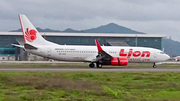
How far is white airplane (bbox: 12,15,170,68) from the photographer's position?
141 feet

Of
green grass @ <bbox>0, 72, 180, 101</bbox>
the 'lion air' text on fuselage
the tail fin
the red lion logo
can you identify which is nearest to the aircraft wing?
the 'lion air' text on fuselage

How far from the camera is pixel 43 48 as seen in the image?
43688mm

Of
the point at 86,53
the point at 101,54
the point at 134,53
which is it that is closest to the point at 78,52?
the point at 86,53

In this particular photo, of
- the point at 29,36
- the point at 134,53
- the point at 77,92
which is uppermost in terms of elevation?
the point at 29,36

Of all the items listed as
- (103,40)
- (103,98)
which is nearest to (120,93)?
(103,98)

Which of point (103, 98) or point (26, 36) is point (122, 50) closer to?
point (26, 36)

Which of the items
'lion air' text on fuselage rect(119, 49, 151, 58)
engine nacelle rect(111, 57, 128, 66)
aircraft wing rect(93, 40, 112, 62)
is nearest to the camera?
engine nacelle rect(111, 57, 128, 66)

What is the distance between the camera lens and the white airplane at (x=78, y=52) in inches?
1687

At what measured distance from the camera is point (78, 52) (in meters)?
44.5

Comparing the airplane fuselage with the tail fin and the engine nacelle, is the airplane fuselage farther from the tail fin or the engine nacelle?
the engine nacelle

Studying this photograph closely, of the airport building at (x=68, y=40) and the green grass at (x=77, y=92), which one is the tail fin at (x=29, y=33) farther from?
the airport building at (x=68, y=40)

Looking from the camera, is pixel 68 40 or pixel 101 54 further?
pixel 68 40

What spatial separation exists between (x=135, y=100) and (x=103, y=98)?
4.87ft

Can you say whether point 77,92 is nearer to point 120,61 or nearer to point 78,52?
point 120,61
